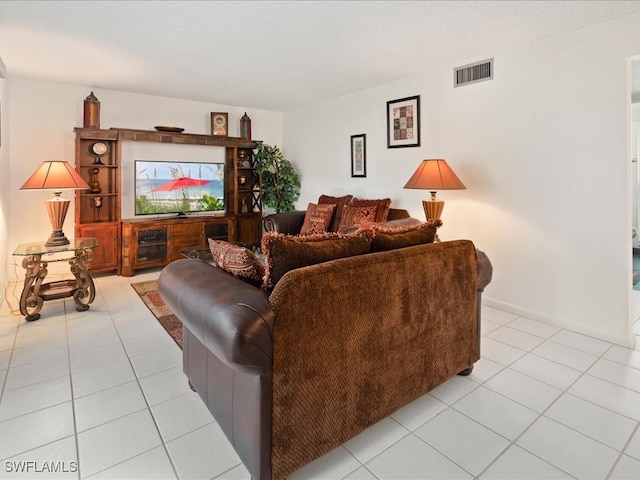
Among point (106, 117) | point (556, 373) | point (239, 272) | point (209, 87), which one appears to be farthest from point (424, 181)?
point (106, 117)

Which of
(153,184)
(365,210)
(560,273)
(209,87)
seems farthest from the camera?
(153,184)

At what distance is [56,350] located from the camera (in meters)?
2.54

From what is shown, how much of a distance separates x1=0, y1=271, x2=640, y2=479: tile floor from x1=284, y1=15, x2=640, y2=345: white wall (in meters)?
0.52

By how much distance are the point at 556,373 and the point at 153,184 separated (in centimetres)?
478

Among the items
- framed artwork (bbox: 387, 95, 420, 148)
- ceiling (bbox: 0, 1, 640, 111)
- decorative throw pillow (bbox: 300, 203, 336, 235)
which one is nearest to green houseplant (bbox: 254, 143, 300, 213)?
decorative throw pillow (bbox: 300, 203, 336, 235)

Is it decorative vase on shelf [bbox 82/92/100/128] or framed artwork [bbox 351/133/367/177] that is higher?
decorative vase on shelf [bbox 82/92/100/128]

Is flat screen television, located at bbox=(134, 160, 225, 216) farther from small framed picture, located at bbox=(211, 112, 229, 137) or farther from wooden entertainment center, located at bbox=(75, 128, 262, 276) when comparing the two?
small framed picture, located at bbox=(211, 112, 229, 137)

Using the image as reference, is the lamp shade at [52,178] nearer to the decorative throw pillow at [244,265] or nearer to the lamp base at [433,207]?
the decorative throw pillow at [244,265]

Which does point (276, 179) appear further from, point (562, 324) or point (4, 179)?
point (562, 324)

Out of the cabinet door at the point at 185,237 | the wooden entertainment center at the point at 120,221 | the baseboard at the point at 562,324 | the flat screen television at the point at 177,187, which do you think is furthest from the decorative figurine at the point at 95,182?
the baseboard at the point at 562,324

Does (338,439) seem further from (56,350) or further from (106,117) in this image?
(106,117)

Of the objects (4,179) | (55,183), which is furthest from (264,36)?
(4,179)

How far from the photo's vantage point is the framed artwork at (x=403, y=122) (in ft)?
13.0

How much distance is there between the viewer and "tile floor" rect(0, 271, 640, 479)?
1494 mm
